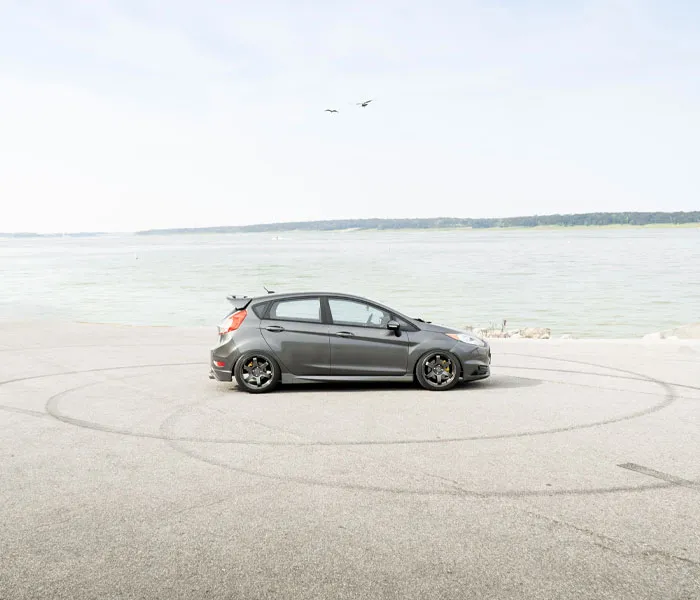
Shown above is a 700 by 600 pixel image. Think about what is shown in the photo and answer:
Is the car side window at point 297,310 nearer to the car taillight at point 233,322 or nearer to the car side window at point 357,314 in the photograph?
the car side window at point 357,314

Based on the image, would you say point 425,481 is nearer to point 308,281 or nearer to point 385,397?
point 385,397

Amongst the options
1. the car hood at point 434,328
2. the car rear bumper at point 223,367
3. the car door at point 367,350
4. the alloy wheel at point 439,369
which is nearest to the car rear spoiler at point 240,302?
the car rear bumper at point 223,367

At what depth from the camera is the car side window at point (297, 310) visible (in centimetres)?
1227

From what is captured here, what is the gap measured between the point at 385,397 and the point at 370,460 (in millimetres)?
3788

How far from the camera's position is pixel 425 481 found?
7020 mm

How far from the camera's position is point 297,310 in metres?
12.3

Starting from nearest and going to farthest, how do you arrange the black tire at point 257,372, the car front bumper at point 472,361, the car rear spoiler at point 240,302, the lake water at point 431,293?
the black tire at point 257,372, the car front bumper at point 472,361, the car rear spoiler at point 240,302, the lake water at point 431,293

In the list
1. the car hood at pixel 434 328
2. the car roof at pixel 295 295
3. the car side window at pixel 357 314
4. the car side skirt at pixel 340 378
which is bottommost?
the car side skirt at pixel 340 378

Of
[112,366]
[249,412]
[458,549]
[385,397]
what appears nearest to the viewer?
[458,549]

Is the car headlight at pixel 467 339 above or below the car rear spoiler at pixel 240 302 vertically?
below

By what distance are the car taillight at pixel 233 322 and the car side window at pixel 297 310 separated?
41 centimetres

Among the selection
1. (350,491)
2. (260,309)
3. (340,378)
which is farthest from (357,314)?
(350,491)

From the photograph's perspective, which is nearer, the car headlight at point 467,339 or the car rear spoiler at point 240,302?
the car headlight at point 467,339

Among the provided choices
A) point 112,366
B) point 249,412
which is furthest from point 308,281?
point 249,412
